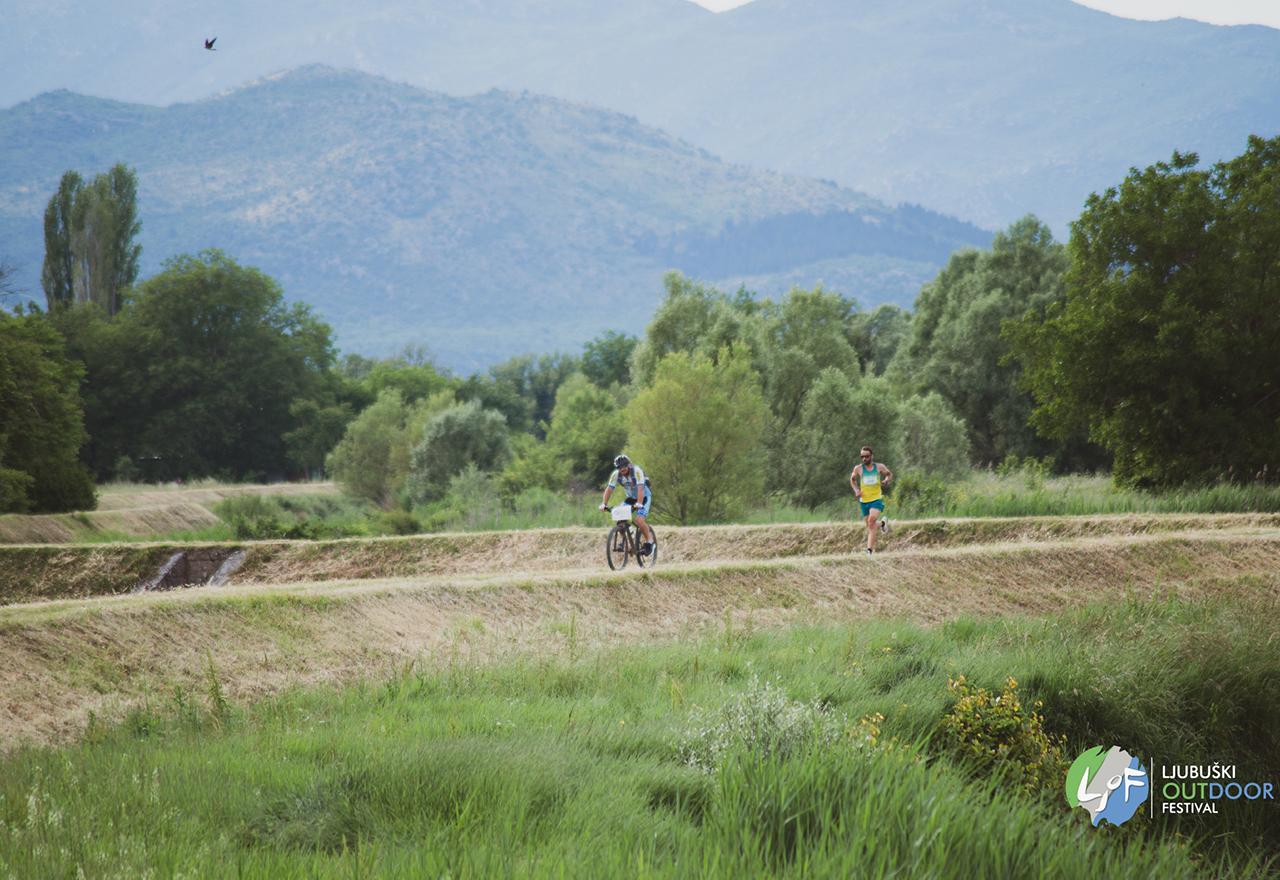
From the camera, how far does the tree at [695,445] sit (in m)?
36.2

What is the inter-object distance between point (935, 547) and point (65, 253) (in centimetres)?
7143

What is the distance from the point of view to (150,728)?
9016mm

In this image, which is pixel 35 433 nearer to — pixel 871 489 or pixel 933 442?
pixel 871 489

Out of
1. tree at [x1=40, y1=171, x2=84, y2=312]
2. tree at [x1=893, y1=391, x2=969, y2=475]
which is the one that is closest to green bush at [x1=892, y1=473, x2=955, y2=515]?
tree at [x1=893, y1=391, x2=969, y2=475]

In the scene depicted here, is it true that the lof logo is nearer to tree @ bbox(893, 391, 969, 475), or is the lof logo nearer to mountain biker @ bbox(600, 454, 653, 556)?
mountain biker @ bbox(600, 454, 653, 556)

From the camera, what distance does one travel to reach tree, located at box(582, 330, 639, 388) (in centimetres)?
10500

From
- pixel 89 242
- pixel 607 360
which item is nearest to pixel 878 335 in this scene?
pixel 607 360

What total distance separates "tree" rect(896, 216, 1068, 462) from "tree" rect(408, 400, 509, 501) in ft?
72.5

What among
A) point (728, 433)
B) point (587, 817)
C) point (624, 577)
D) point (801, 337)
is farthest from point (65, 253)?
point (587, 817)

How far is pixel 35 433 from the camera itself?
37.4 m

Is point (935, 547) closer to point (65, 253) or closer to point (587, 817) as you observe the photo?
point (587, 817)

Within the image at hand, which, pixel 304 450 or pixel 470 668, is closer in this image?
pixel 470 668

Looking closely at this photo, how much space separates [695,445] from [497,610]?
20.7 meters

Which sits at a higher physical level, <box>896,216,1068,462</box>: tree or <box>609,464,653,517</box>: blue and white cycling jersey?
<box>896,216,1068,462</box>: tree
